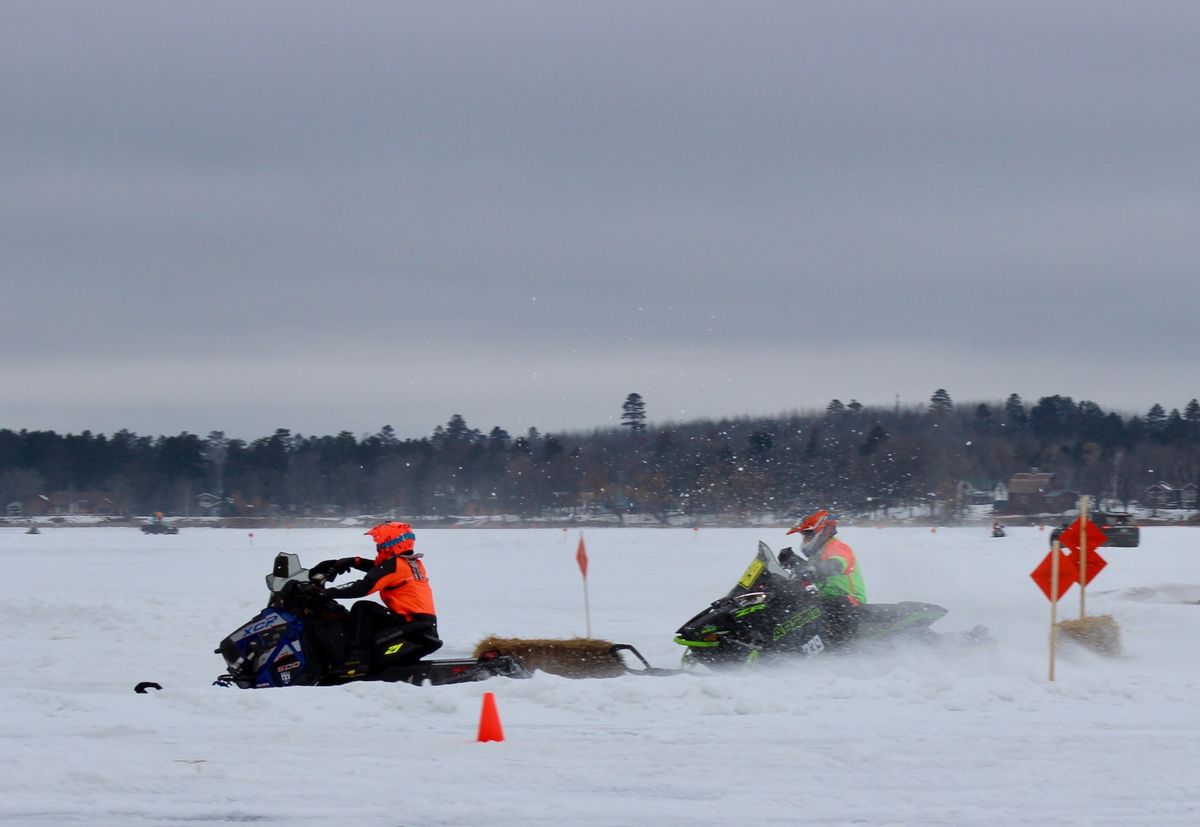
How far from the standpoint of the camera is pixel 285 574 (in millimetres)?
11516

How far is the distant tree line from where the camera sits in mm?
65375

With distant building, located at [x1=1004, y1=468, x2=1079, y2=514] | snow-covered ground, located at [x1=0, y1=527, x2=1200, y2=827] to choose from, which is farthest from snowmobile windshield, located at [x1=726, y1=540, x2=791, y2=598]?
distant building, located at [x1=1004, y1=468, x2=1079, y2=514]

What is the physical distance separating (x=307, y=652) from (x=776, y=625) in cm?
456

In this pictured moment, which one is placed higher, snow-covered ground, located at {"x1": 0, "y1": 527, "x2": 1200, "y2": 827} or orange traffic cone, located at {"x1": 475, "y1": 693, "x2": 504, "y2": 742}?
orange traffic cone, located at {"x1": 475, "y1": 693, "x2": 504, "y2": 742}

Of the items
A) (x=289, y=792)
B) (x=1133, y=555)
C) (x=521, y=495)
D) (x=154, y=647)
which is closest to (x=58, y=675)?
(x=154, y=647)

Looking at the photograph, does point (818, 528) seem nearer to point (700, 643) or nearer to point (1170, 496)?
point (700, 643)

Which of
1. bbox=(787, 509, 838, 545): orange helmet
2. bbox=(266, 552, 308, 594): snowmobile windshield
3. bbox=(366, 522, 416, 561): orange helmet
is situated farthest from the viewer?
bbox=(787, 509, 838, 545): orange helmet

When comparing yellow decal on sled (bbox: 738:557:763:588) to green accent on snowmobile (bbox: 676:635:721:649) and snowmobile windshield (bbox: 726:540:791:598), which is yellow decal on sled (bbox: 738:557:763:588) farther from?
green accent on snowmobile (bbox: 676:635:721:649)

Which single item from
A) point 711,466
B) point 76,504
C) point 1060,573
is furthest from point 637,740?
point 76,504

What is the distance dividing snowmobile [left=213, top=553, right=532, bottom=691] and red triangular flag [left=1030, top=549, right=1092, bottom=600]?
5.04m

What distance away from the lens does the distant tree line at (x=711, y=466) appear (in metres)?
65.4

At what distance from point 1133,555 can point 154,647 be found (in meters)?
29.4

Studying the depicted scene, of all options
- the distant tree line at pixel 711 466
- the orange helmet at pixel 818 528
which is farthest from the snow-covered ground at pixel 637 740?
the distant tree line at pixel 711 466

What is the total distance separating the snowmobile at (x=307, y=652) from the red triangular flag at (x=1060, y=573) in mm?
5041
